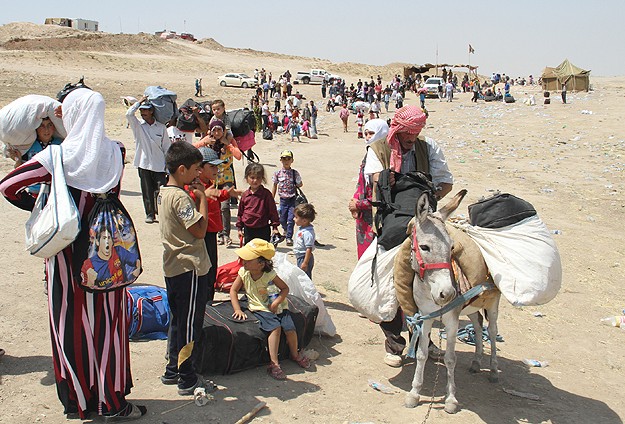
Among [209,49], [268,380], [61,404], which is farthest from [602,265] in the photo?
[209,49]

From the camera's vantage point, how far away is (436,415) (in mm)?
4879

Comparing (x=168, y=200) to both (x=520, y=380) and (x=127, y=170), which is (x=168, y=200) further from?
(x=127, y=170)

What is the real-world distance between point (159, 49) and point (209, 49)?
11.0m

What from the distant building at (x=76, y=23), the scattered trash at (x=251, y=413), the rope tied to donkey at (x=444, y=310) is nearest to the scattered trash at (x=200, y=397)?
the scattered trash at (x=251, y=413)

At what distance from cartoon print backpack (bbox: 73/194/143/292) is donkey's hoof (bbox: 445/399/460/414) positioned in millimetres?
2611

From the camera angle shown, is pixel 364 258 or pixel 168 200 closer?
pixel 168 200

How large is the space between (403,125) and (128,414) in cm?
315

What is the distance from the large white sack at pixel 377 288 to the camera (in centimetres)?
531

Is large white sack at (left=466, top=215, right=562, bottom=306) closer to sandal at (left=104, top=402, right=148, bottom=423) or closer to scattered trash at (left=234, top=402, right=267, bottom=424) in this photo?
scattered trash at (left=234, top=402, right=267, bottom=424)

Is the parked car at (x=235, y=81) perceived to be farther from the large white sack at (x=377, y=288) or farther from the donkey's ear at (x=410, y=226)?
the donkey's ear at (x=410, y=226)

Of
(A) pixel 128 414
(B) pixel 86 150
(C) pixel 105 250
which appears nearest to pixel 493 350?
(A) pixel 128 414

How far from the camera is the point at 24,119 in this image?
5.07 m

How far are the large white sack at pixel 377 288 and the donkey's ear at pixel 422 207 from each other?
749mm

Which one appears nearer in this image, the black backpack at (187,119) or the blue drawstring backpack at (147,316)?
the blue drawstring backpack at (147,316)
